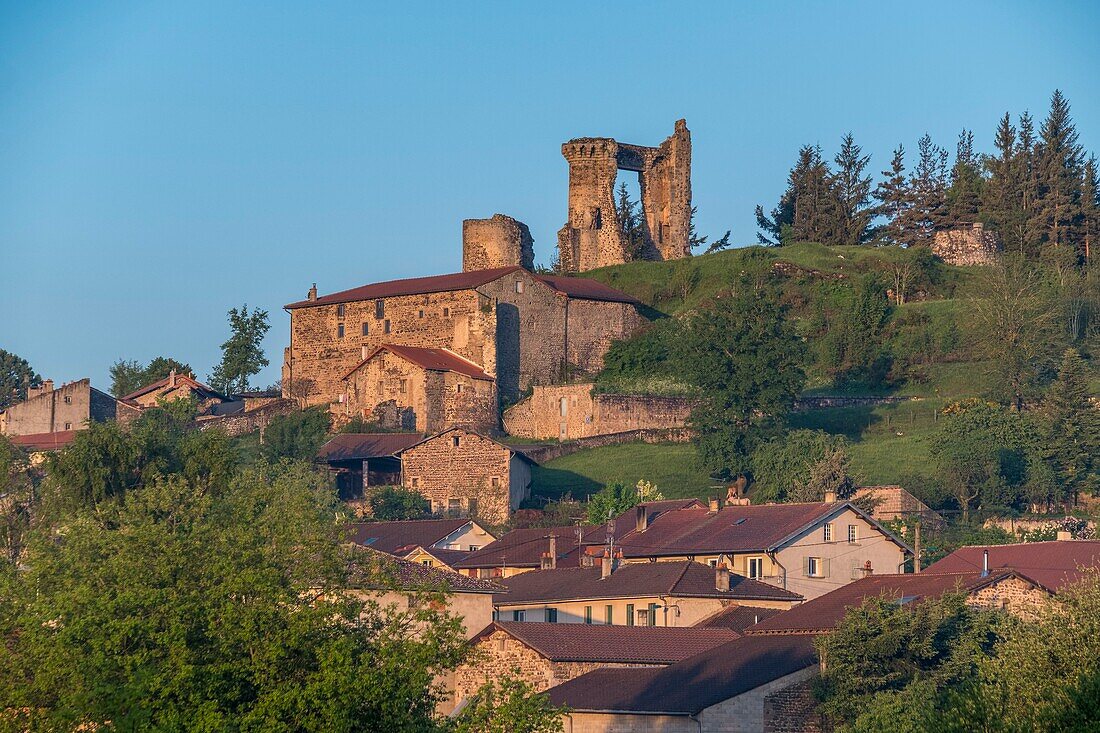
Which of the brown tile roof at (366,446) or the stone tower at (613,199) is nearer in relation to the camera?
the brown tile roof at (366,446)

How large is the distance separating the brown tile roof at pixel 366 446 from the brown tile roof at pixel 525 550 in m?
12.0

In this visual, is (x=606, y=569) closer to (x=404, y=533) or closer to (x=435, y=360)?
(x=404, y=533)

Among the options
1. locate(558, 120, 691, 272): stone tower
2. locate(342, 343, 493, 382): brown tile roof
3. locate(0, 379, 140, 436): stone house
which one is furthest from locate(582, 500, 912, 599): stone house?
locate(558, 120, 691, 272): stone tower

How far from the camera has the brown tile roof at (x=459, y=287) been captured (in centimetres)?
8012

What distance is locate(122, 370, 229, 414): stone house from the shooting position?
276 feet

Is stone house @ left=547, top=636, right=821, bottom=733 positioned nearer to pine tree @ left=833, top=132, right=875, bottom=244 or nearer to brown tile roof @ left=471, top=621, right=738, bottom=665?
brown tile roof @ left=471, top=621, right=738, bottom=665

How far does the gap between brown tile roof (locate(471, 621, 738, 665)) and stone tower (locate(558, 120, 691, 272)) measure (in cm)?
5151

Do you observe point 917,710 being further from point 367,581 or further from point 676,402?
point 676,402

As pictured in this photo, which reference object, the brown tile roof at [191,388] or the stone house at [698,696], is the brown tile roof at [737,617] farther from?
the brown tile roof at [191,388]

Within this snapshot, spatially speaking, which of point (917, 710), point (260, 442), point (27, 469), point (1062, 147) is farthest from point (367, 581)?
point (1062, 147)

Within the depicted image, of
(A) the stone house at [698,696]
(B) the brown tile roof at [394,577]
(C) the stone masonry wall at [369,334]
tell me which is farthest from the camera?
(C) the stone masonry wall at [369,334]

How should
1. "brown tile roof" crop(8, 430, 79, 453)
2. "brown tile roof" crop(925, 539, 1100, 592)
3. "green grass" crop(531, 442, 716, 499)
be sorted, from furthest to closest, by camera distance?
"brown tile roof" crop(8, 430, 79, 453), "green grass" crop(531, 442, 716, 499), "brown tile roof" crop(925, 539, 1100, 592)

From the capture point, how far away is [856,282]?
86.8 meters

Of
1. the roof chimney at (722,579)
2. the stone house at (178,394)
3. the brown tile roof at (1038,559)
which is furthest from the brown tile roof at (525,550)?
the stone house at (178,394)
